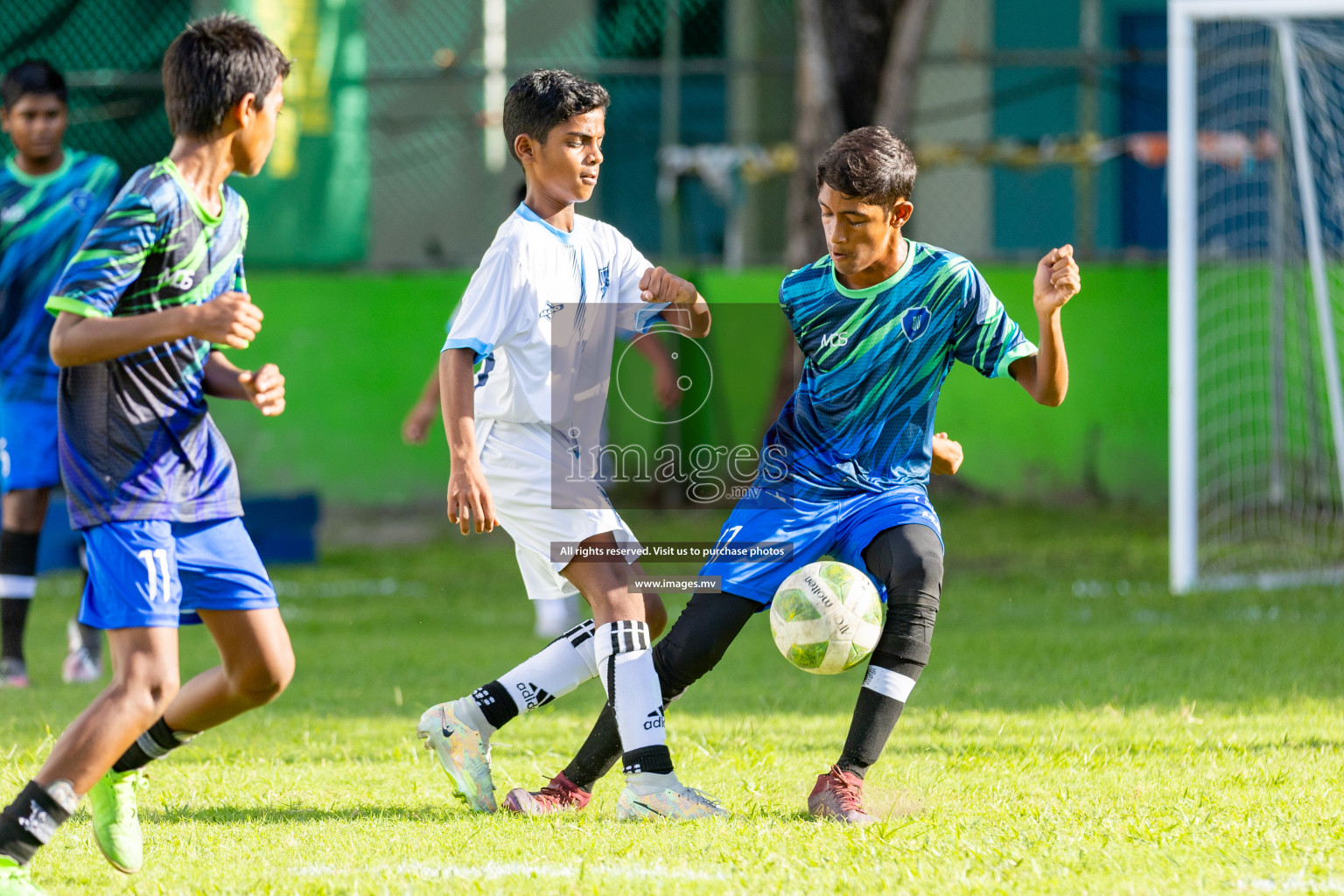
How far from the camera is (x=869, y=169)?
12.8ft

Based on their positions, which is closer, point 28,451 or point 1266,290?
point 28,451

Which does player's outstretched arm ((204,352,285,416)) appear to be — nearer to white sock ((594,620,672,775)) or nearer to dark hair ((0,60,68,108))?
white sock ((594,620,672,775))

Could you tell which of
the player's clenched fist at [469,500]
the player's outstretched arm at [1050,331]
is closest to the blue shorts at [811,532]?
the player's outstretched arm at [1050,331]

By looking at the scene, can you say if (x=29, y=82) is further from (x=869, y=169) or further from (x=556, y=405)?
(x=869, y=169)

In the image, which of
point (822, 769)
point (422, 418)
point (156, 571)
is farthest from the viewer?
point (422, 418)

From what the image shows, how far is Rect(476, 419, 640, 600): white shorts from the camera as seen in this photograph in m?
3.86

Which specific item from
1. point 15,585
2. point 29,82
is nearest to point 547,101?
point 29,82

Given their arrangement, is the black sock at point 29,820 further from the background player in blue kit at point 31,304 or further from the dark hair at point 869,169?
the background player in blue kit at point 31,304

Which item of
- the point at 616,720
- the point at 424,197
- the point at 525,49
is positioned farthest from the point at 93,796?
the point at 525,49

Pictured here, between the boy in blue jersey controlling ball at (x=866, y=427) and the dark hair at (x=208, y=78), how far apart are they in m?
1.38

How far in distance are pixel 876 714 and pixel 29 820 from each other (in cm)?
189

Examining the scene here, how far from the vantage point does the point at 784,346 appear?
1160 centimetres

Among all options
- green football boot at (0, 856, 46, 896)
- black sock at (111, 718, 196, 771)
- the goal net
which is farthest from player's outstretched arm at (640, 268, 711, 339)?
the goal net

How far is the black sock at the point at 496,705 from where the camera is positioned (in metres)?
4.10
